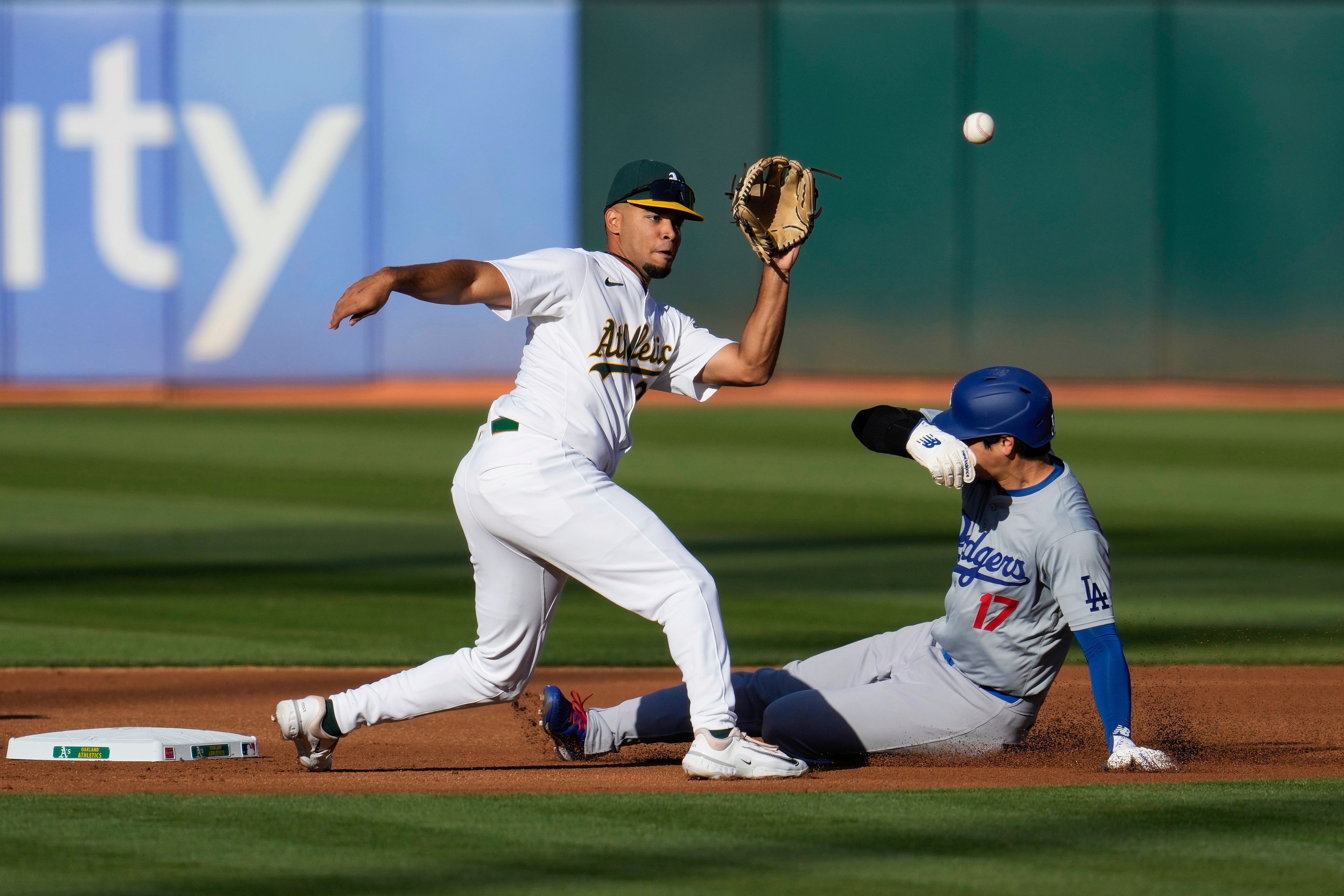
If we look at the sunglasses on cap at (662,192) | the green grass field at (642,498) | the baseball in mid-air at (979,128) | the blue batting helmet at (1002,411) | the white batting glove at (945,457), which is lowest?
the green grass field at (642,498)

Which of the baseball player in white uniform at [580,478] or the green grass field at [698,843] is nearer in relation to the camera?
the green grass field at [698,843]

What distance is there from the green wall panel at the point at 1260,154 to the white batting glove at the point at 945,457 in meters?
16.0

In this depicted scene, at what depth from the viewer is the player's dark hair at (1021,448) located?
4715 millimetres

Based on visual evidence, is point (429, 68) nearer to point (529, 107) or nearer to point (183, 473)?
point (529, 107)

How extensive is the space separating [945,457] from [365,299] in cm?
144

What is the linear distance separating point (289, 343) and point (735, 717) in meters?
16.1

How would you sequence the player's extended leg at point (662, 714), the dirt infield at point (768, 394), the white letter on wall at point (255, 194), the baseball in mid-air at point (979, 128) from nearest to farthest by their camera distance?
the player's extended leg at point (662, 714)
the baseball in mid-air at point (979, 128)
the white letter on wall at point (255, 194)
the dirt infield at point (768, 394)

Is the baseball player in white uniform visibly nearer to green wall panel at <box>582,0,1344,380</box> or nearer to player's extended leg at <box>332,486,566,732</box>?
player's extended leg at <box>332,486,566,732</box>

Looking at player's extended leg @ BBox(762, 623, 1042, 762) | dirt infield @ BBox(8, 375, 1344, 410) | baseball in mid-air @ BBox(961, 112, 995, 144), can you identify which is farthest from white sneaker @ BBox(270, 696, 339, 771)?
dirt infield @ BBox(8, 375, 1344, 410)

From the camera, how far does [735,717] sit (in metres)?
4.55

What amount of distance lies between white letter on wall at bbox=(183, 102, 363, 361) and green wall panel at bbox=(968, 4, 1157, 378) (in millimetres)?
6846

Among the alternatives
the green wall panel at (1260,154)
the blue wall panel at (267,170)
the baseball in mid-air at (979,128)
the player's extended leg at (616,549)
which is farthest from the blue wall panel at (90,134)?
the player's extended leg at (616,549)

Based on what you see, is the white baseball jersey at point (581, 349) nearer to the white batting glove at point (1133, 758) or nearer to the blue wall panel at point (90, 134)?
the white batting glove at point (1133, 758)

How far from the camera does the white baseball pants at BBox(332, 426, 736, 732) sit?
444 centimetres
